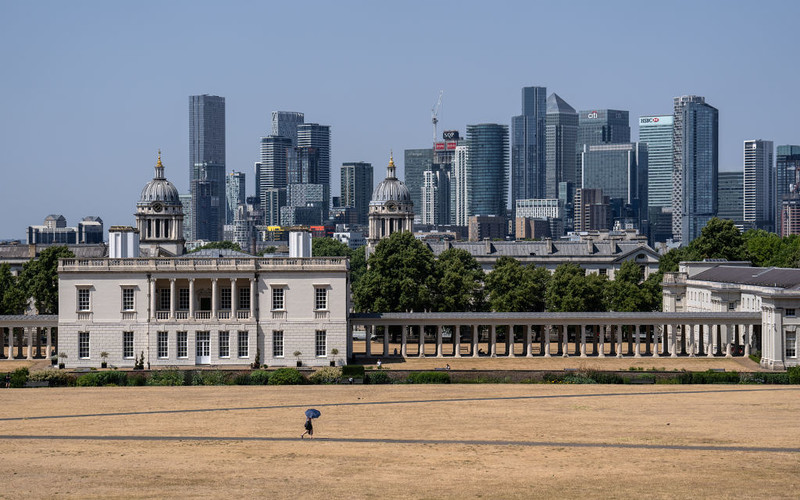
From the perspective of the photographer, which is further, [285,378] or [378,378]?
[285,378]

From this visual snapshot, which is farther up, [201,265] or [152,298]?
[201,265]

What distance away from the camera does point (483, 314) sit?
107m

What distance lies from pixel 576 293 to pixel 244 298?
3506 centimetres

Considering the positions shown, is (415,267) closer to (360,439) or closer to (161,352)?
(161,352)

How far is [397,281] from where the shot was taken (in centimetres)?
11831

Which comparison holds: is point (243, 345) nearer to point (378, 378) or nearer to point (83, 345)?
point (83, 345)

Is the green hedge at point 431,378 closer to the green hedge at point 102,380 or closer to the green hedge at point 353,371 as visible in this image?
the green hedge at point 353,371

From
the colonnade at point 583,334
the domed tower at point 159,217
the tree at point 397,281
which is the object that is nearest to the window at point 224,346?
the colonnade at point 583,334

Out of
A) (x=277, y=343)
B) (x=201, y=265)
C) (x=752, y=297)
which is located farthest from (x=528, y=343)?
(x=201, y=265)

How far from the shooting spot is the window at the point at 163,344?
326ft

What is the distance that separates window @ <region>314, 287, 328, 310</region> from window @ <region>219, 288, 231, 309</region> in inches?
272

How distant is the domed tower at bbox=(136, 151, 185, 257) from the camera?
169 m

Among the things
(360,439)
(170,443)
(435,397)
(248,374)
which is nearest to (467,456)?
(360,439)

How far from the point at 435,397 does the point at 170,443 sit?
847 inches
